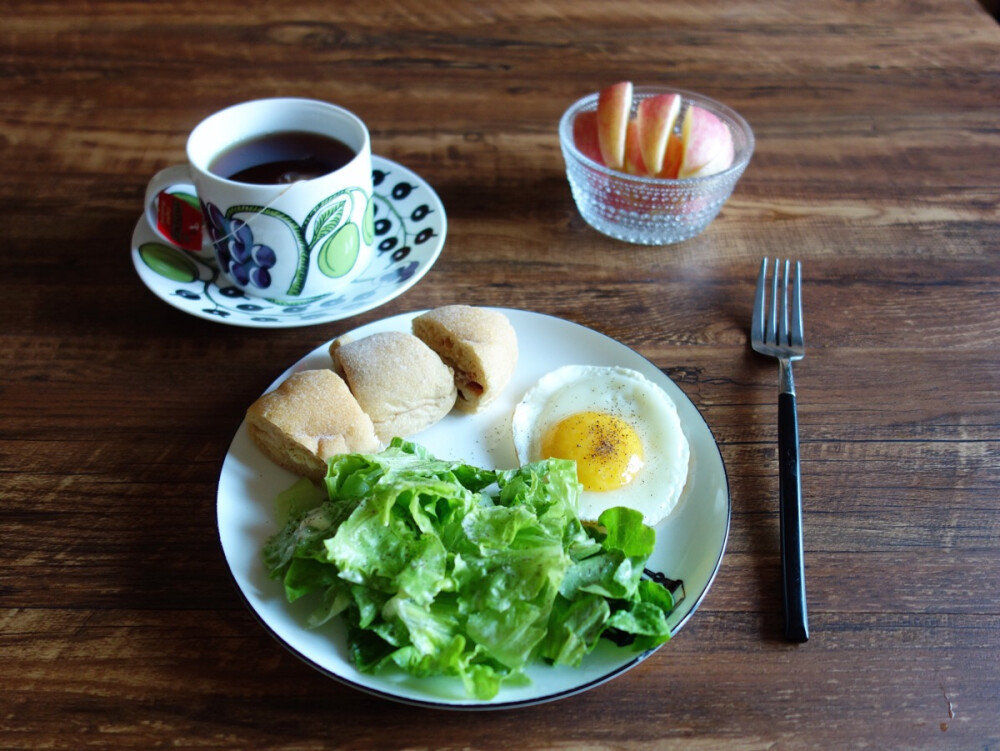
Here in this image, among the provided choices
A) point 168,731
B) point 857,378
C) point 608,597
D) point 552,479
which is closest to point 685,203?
point 857,378

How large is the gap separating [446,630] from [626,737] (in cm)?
25

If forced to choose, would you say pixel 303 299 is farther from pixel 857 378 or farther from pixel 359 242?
pixel 857 378

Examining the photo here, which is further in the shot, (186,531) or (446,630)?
(186,531)

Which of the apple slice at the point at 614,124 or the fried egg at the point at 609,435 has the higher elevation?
the apple slice at the point at 614,124

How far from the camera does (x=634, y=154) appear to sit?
5.65 ft

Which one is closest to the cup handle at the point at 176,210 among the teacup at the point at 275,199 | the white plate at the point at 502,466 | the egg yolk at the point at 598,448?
the teacup at the point at 275,199

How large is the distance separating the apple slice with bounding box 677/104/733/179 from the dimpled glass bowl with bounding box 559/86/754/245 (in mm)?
33

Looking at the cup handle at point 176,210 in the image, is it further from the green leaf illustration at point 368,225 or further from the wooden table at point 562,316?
the green leaf illustration at point 368,225

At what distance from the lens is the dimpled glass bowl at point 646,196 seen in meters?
1.65

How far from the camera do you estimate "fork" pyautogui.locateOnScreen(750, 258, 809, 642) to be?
1.12 metres

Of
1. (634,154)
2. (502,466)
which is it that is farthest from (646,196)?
(502,466)

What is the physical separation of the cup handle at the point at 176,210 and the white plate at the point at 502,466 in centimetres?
39

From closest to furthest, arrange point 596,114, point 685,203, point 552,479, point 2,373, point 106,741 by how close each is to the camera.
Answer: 1. point 106,741
2. point 552,479
3. point 2,373
4. point 685,203
5. point 596,114

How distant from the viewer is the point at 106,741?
0.98 metres
